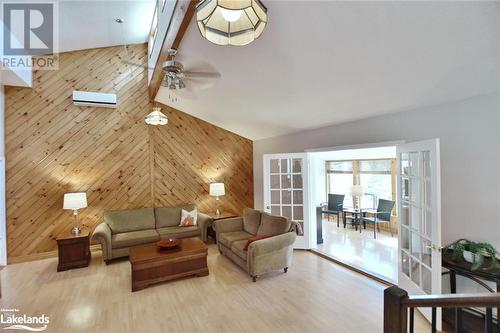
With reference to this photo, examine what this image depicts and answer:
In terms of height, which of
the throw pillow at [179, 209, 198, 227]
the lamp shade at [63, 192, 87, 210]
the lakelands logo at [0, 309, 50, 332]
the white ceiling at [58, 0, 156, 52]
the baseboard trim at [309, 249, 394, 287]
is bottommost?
the lakelands logo at [0, 309, 50, 332]

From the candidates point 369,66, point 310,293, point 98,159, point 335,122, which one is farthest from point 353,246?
point 98,159

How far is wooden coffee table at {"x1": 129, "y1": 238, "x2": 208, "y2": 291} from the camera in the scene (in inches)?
128

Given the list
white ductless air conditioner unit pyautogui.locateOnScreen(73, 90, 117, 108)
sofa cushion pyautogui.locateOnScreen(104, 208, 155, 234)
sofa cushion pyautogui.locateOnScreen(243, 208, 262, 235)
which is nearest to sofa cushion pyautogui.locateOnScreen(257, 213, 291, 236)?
sofa cushion pyautogui.locateOnScreen(243, 208, 262, 235)

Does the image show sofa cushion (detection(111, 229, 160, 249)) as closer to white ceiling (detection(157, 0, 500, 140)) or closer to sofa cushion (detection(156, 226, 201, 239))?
sofa cushion (detection(156, 226, 201, 239))

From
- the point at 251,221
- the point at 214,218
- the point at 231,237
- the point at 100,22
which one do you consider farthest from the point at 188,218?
the point at 100,22

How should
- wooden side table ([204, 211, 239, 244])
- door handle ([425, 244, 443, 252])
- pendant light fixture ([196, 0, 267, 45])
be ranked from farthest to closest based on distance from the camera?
wooden side table ([204, 211, 239, 244]) < door handle ([425, 244, 443, 252]) < pendant light fixture ([196, 0, 267, 45])

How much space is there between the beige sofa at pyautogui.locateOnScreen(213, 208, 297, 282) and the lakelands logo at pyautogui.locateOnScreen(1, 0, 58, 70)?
416 cm

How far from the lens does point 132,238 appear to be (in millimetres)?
4258

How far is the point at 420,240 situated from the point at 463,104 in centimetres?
156

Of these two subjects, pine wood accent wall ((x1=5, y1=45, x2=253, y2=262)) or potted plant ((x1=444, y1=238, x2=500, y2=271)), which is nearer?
potted plant ((x1=444, y1=238, x2=500, y2=271))

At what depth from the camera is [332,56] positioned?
8.09 feet

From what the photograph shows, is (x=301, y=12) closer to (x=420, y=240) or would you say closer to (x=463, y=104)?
(x=463, y=104)

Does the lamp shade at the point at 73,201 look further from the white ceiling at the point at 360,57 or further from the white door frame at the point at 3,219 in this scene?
the white ceiling at the point at 360,57

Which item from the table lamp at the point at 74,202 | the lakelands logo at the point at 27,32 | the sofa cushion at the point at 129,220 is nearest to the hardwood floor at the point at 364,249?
the sofa cushion at the point at 129,220
